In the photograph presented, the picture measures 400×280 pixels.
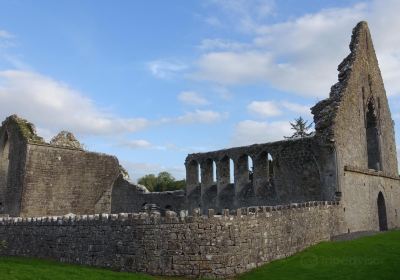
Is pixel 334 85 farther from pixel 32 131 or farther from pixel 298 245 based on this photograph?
pixel 32 131

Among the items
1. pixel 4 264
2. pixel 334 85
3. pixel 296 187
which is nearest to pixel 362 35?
pixel 334 85

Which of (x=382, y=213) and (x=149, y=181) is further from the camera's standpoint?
(x=149, y=181)

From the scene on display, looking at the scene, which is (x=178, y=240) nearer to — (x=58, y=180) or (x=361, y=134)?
(x=361, y=134)

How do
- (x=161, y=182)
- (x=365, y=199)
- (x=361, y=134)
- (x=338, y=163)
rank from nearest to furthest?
(x=338, y=163)
(x=365, y=199)
(x=361, y=134)
(x=161, y=182)

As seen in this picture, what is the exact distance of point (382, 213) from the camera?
986 inches

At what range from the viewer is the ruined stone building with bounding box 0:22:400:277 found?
1168cm

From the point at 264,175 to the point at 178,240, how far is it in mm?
14076

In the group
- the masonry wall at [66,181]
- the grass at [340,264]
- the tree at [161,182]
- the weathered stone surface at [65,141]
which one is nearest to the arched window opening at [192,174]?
the masonry wall at [66,181]

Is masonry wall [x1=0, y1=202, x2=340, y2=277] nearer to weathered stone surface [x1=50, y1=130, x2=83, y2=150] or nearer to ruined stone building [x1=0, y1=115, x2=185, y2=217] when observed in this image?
ruined stone building [x1=0, y1=115, x2=185, y2=217]

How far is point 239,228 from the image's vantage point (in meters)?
12.0

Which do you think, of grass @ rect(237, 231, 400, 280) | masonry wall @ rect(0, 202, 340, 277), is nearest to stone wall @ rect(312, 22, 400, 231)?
grass @ rect(237, 231, 400, 280)

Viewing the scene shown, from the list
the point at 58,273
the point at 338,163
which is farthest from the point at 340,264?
the point at 338,163

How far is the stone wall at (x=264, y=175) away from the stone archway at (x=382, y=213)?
6416 millimetres

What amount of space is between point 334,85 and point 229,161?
8207 mm
